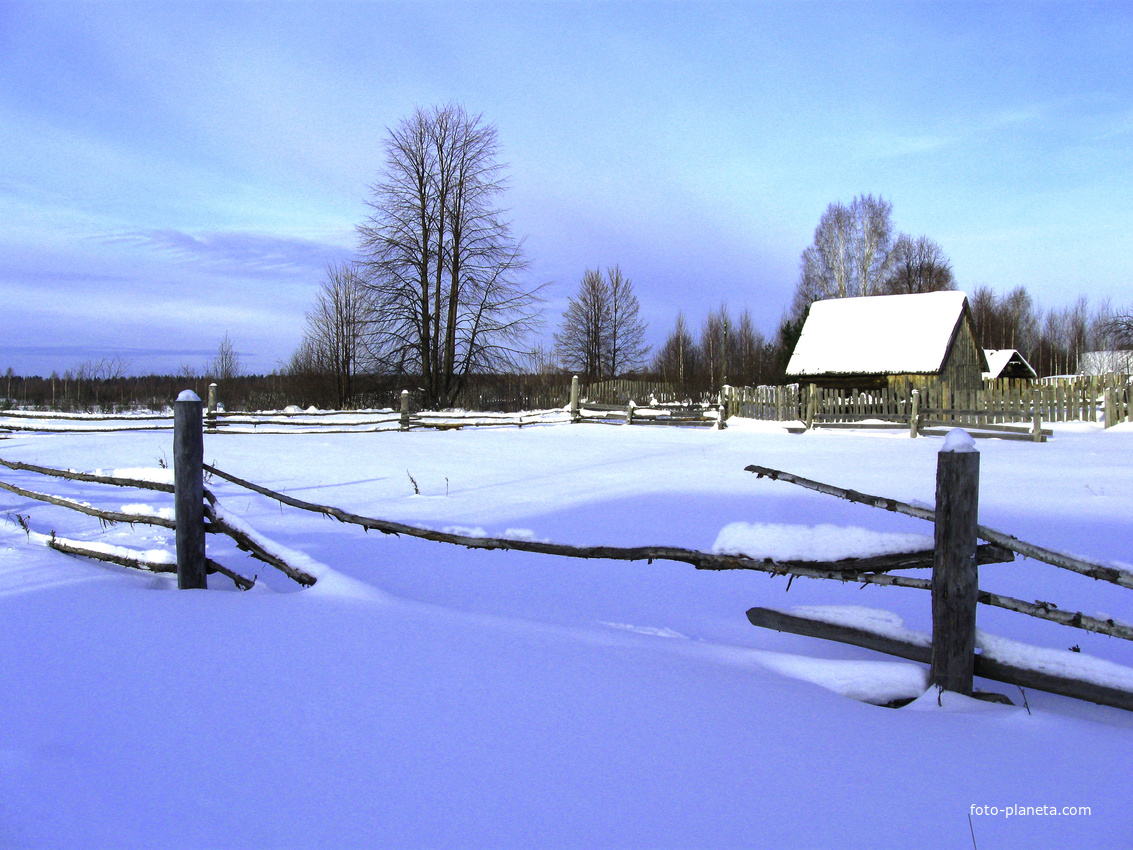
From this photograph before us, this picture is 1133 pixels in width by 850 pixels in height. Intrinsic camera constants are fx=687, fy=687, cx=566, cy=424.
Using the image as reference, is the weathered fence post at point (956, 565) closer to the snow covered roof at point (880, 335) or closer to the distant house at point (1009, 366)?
the snow covered roof at point (880, 335)

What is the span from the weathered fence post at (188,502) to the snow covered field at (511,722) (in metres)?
0.26

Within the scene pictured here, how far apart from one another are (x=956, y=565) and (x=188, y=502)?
4.03 m

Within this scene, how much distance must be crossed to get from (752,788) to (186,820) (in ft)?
5.06

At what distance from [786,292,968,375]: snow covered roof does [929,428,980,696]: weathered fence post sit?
24.1 metres

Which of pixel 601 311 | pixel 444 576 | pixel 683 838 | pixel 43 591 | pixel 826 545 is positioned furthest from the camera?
pixel 601 311

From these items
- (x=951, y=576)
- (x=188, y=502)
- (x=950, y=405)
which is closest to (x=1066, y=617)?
(x=951, y=576)

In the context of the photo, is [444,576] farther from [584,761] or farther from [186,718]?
[584,761]

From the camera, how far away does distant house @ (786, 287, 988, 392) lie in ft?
80.2

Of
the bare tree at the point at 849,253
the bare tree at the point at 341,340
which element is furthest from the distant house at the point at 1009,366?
the bare tree at the point at 341,340

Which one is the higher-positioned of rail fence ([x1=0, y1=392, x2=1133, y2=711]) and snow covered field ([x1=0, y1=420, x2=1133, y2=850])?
rail fence ([x1=0, y1=392, x2=1133, y2=711])

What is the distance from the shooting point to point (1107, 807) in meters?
1.96

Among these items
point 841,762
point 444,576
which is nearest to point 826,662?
point 841,762

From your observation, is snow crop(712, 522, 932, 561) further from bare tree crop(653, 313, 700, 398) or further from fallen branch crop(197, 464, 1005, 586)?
bare tree crop(653, 313, 700, 398)

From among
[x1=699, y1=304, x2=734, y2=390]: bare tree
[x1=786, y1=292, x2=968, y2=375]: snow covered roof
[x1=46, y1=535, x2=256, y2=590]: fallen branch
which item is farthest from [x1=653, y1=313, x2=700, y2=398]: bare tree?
[x1=46, y1=535, x2=256, y2=590]: fallen branch
